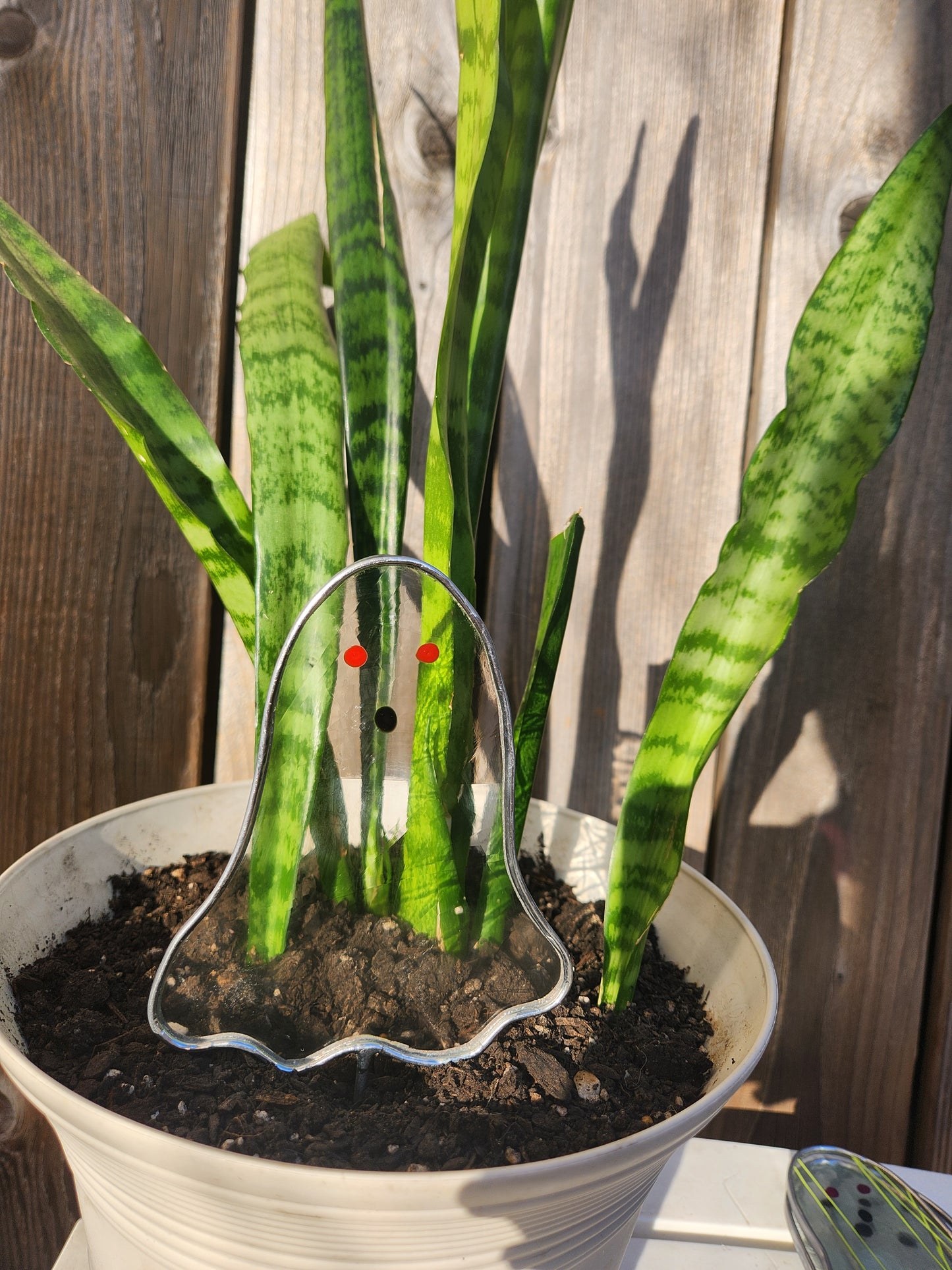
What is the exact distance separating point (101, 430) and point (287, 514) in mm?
406

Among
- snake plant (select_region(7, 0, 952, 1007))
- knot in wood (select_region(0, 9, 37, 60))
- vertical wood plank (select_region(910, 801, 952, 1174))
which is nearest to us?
snake plant (select_region(7, 0, 952, 1007))

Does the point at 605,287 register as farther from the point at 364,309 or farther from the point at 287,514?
the point at 287,514

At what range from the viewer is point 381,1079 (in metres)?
0.37

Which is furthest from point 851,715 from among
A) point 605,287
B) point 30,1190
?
point 30,1190

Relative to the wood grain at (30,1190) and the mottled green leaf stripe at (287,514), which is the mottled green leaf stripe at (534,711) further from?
the wood grain at (30,1190)

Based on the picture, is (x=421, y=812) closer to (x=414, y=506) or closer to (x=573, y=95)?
(x=414, y=506)

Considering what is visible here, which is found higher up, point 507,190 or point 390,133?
point 390,133

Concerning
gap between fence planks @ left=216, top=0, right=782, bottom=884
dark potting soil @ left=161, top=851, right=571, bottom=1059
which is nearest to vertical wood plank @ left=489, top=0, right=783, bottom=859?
gap between fence planks @ left=216, top=0, right=782, bottom=884

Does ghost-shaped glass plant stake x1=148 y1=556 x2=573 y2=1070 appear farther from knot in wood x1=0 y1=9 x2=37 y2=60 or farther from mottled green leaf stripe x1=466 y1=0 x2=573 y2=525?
knot in wood x1=0 y1=9 x2=37 y2=60

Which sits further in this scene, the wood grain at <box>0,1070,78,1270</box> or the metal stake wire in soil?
the wood grain at <box>0,1070,78,1270</box>

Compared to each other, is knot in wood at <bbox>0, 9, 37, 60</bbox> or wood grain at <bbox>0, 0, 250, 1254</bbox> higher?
knot in wood at <bbox>0, 9, 37, 60</bbox>

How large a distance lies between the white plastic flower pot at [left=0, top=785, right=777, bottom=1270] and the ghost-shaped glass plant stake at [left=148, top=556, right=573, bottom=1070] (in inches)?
2.3

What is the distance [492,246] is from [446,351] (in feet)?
0.31

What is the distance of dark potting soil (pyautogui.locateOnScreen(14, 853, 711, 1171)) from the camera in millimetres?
325
